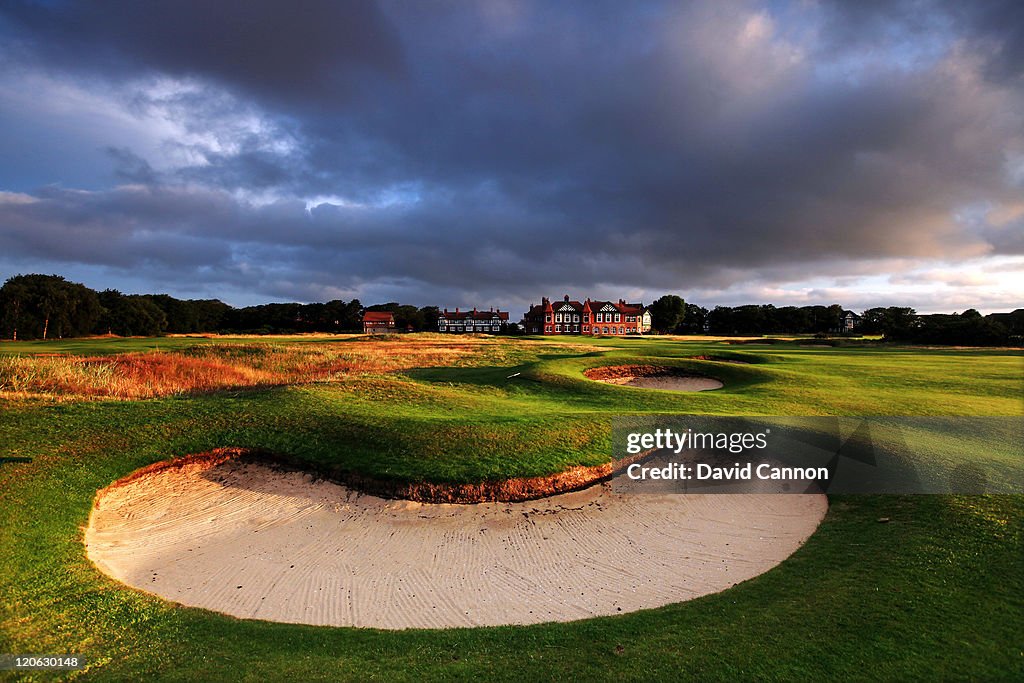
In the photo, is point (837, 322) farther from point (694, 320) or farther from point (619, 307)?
point (619, 307)

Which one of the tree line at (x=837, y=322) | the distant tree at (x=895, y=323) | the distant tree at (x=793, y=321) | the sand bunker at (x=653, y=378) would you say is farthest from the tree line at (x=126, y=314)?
the distant tree at (x=895, y=323)

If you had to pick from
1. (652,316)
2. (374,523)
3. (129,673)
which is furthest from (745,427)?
(652,316)

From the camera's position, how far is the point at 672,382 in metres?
26.1

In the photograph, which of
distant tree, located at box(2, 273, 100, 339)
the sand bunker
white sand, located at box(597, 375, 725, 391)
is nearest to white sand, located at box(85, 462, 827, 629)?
white sand, located at box(597, 375, 725, 391)

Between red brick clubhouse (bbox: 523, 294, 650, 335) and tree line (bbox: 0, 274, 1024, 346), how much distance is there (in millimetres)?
11220

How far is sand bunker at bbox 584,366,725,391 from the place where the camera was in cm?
2533

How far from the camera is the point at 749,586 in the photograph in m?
6.66

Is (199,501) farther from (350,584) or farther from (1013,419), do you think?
(1013,419)

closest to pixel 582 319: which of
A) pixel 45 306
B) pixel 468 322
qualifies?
pixel 468 322

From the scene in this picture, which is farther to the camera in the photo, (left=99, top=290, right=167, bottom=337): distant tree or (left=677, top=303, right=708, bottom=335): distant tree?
(left=677, top=303, right=708, bottom=335): distant tree

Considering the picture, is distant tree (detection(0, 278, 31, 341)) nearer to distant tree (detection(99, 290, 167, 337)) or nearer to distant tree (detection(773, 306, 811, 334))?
distant tree (detection(99, 290, 167, 337))

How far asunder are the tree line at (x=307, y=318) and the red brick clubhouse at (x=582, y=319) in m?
11.2

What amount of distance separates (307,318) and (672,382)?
134 m

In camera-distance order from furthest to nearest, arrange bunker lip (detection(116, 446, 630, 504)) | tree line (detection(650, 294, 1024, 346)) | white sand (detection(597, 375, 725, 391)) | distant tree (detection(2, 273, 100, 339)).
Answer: tree line (detection(650, 294, 1024, 346)) → distant tree (detection(2, 273, 100, 339)) → white sand (detection(597, 375, 725, 391)) → bunker lip (detection(116, 446, 630, 504))
